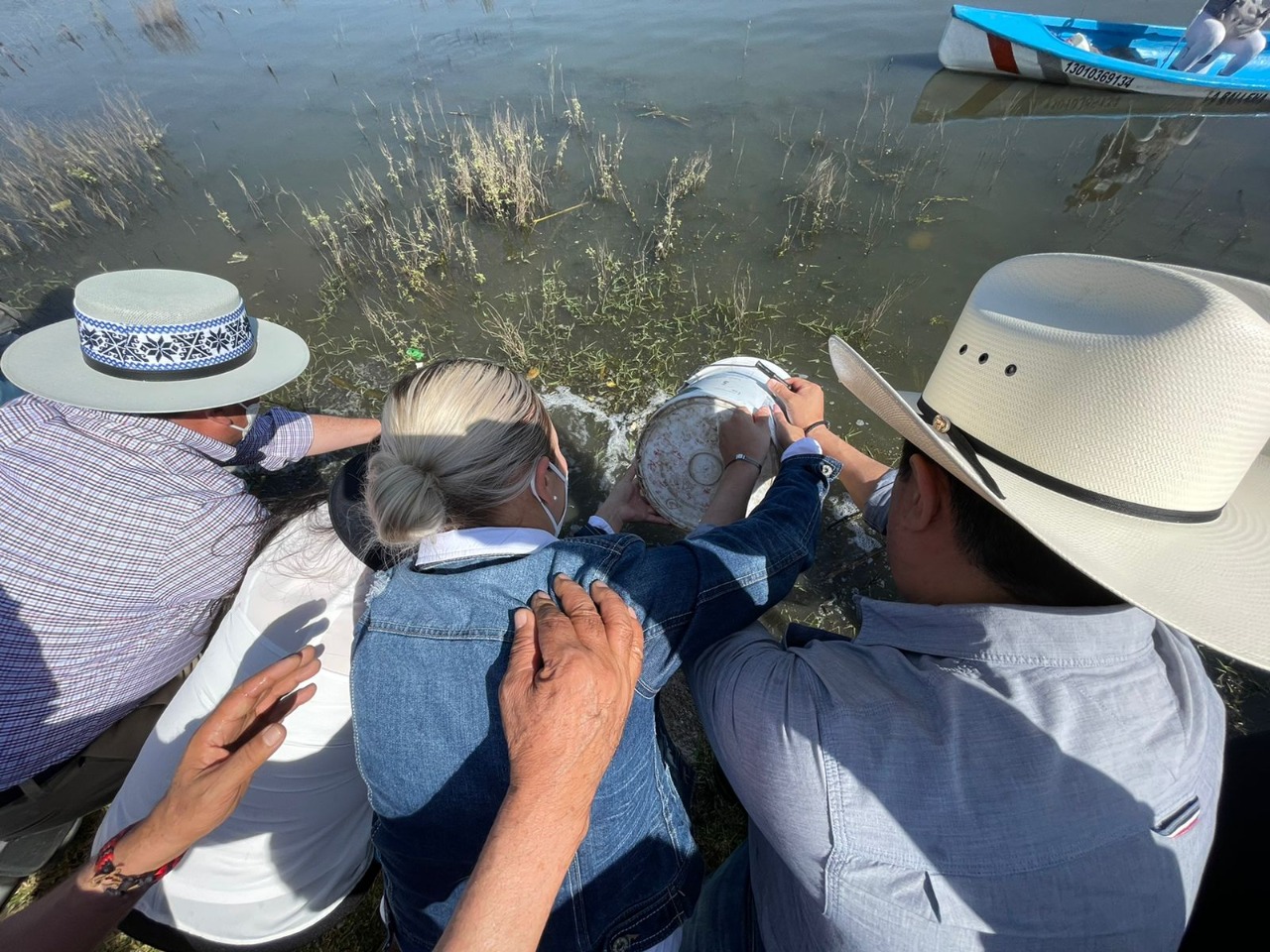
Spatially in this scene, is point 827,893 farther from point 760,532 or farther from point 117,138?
point 117,138

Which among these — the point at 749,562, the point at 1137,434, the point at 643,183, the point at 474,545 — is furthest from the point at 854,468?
the point at 643,183

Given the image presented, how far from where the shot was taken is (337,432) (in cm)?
361

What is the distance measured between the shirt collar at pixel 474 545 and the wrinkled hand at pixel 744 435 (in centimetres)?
124

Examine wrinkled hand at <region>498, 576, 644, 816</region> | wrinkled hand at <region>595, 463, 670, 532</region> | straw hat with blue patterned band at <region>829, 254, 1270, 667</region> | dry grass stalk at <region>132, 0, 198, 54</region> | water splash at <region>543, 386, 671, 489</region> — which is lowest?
water splash at <region>543, 386, 671, 489</region>

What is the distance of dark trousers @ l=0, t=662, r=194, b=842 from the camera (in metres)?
2.20

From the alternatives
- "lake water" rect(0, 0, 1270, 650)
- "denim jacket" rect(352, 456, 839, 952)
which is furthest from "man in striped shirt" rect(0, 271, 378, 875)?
"lake water" rect(0, 0, 1270, 650)

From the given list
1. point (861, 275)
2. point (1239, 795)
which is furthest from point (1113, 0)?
point (1239, 795)

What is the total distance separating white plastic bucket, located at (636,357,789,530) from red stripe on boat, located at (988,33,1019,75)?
10542mm

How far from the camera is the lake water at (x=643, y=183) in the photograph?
5.15m

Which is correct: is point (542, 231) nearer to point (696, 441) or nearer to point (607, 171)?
point (607, 171)

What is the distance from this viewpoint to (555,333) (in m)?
5.12

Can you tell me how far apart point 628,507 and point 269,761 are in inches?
78.3

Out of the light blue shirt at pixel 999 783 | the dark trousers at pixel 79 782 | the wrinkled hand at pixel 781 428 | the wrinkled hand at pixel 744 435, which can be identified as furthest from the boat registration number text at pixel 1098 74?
the dark trousers at pixel 79 782

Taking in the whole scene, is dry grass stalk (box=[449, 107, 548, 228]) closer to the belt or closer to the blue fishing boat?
the belt
